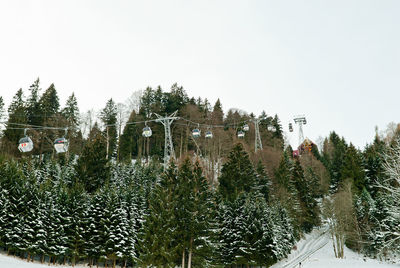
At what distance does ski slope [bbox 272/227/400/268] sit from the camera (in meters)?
33.2

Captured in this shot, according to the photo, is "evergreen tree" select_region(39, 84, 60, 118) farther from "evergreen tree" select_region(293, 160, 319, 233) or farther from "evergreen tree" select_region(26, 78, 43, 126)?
"evergreen tree" select_region(293, 160, 319, 233)

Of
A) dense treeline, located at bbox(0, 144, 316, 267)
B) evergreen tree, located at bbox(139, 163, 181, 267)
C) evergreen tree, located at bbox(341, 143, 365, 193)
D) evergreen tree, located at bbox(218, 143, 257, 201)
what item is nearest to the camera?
evergreen tree, located at bbox(139, 163, 181, 267)

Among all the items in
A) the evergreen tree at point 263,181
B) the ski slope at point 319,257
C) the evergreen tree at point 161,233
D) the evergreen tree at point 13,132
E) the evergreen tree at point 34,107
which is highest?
the evergreen tree at point 34,107

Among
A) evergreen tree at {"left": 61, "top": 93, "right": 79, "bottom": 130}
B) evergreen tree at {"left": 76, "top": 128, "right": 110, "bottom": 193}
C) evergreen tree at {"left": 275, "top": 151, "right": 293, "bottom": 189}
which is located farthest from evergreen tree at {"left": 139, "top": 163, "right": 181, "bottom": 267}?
evergreen tree at {"left": 61, "top": 93, "right": 79, "bottom": 130}

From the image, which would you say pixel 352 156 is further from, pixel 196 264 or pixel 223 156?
pixel 196 264

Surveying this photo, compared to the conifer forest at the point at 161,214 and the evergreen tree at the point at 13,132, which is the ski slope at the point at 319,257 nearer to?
the conifer forest at the point at 161,214

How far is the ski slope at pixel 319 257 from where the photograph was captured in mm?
33156

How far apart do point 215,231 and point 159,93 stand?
54.8 metres

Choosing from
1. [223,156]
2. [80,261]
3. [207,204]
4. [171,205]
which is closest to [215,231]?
[207,204]

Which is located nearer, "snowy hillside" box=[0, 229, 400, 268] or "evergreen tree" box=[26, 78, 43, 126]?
"snowy hillside" box=[0, 229, 400, 268]

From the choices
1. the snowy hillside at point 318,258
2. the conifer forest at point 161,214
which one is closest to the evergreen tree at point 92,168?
the conifer forest at point 161,214

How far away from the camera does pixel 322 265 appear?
33.0m

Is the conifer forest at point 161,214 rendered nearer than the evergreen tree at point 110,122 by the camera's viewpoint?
Yes

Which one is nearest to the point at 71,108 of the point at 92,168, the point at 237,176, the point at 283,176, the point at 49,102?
the point at 49,102
